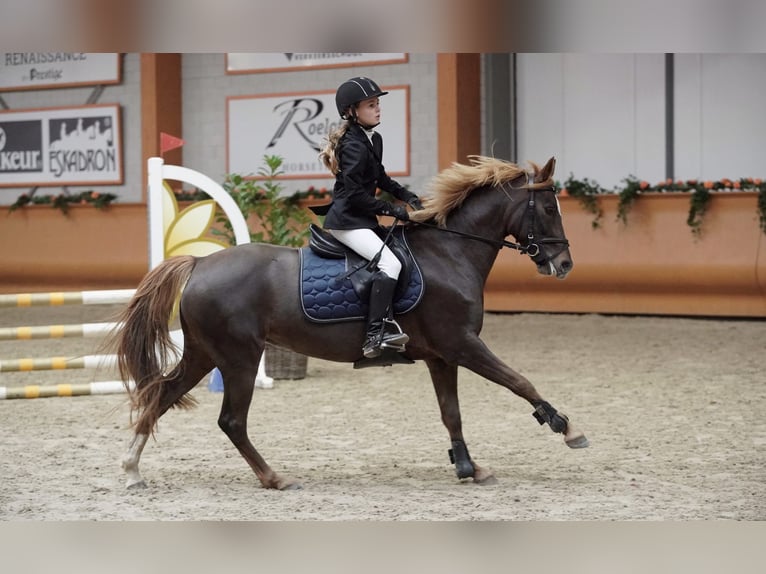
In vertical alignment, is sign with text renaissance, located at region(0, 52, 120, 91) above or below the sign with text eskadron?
above

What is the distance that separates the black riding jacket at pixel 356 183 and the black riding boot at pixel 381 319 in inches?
12.1

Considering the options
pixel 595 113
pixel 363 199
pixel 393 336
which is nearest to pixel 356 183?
pixel 363 199

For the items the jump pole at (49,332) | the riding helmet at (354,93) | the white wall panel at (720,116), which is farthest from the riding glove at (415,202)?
the white wall panel at (720,116)

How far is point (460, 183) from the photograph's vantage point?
503cm

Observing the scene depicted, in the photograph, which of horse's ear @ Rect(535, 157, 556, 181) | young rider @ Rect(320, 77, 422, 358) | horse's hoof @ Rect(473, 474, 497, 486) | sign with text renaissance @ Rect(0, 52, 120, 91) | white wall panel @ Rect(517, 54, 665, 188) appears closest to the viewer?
young rider @ Rect(320, 77, 422, 358)

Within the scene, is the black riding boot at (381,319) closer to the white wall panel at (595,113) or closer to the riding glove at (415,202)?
the riding glove at (415,202)

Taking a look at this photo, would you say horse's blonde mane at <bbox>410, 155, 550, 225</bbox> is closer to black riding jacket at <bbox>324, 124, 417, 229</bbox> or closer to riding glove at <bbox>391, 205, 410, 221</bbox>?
riding glove at <bbox>391, 205, 410, 221</bbox>

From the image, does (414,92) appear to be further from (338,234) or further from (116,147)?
(338,234)

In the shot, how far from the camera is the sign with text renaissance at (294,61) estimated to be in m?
14.3

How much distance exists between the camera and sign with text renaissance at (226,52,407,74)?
14.3 m

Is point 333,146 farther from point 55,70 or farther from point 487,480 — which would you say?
point 55,70

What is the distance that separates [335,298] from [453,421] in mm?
848

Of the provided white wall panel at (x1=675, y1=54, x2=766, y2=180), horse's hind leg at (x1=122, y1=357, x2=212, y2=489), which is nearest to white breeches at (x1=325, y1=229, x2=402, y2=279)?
horse's hind leg at (x1=122, y1=357, x2=212, y2=489)

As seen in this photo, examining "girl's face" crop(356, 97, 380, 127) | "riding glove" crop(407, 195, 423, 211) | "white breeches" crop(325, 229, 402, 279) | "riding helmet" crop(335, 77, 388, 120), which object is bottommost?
"white breeches" crop(325, 229, 402, 279)
